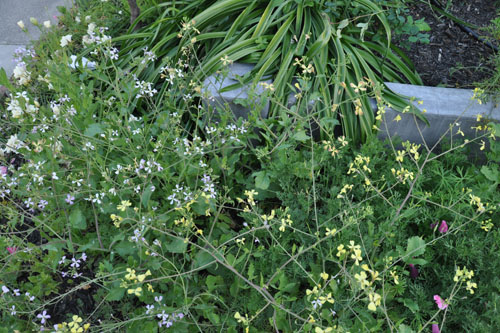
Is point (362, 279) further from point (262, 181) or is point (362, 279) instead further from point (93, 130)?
point (93, 130)

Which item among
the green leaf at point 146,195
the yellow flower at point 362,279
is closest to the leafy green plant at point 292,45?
the green leaf at point 146,195

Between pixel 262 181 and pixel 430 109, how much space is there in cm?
104

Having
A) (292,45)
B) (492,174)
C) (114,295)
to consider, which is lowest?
(492,174)

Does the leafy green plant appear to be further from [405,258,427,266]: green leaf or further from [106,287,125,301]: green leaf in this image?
[106,287,125,301]: green leaf

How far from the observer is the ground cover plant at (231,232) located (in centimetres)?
151

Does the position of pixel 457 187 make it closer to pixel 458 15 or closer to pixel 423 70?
pixel 423 70

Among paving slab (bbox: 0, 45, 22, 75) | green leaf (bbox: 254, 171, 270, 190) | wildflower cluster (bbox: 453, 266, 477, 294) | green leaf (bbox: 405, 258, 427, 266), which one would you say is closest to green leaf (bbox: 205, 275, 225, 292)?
green leaf (bbox: 254, 171, 270, 190)

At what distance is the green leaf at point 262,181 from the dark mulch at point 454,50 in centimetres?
137

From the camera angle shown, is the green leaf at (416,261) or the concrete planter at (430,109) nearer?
the green leaf at (416,261)

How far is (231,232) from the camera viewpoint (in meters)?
1.79

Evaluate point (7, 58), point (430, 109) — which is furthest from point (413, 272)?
point (7, 58)

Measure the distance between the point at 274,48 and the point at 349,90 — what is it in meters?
0.52

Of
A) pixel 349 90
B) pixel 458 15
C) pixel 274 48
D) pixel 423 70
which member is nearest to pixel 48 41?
pixel 274 48

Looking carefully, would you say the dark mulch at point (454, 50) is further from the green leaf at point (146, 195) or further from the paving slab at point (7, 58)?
the paving slab at point (7, 58)
